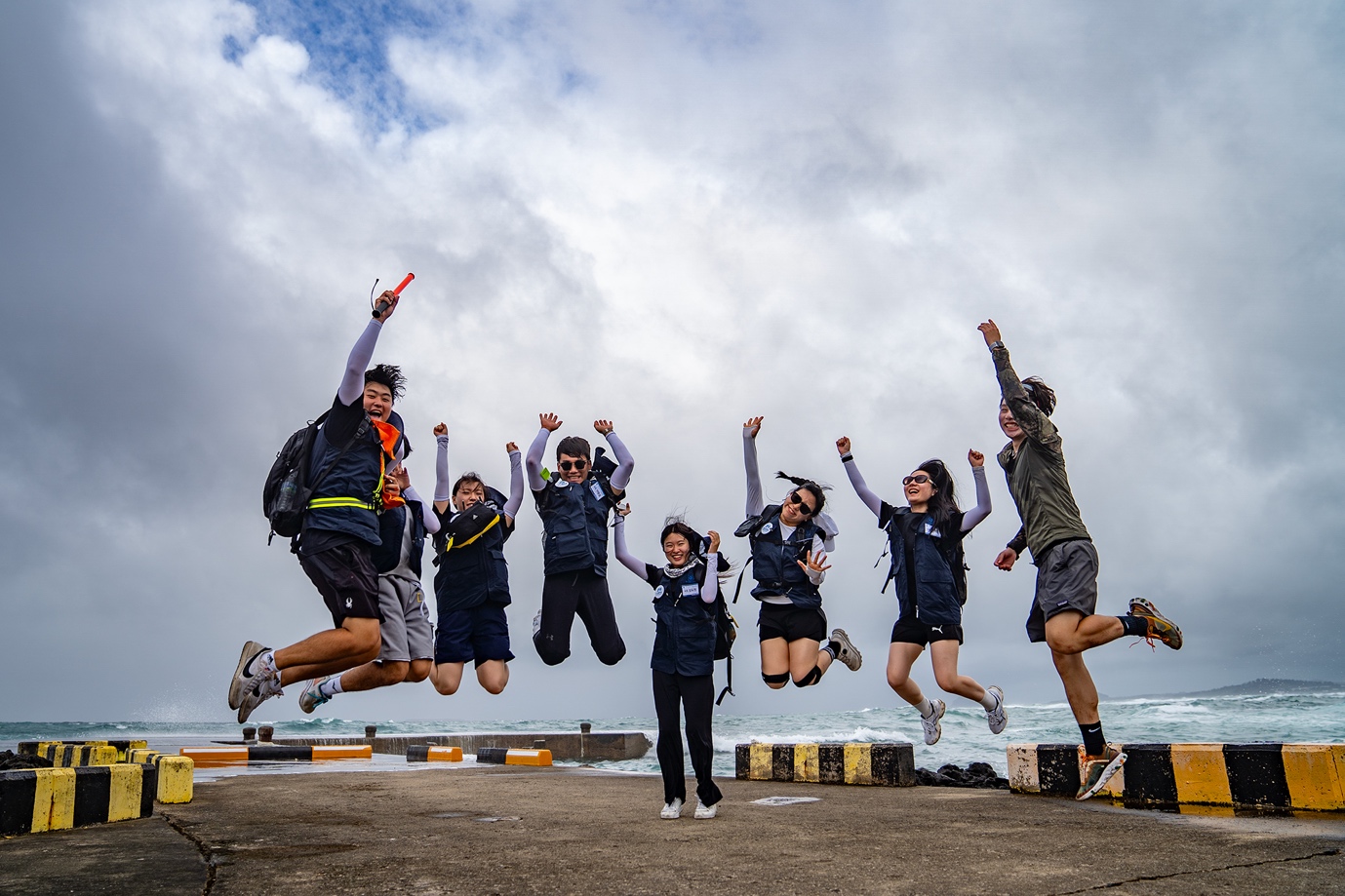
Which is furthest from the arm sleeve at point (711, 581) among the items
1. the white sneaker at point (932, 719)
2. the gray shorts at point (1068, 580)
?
the white sneaker at point (932, 719)

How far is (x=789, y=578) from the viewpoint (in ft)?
27.7

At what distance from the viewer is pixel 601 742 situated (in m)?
18.4

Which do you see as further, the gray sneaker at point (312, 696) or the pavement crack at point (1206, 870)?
the gray sneaker at point (312, 696)

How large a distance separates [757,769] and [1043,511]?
4.04 meters

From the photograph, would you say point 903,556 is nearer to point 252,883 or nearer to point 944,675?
point 944,675

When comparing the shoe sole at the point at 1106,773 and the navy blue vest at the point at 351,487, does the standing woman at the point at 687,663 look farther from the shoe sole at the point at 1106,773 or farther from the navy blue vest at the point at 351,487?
the shoe sole at the point at 1106,773

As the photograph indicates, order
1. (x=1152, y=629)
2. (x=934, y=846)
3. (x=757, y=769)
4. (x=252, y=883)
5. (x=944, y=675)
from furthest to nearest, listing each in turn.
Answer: (x=757, y=769) < (x=944, y=675) < (x=1152, y=629) < (x=934, y=846) < (x=252, y=883)

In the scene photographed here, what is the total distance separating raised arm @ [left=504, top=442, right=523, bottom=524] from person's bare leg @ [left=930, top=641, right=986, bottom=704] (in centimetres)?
423

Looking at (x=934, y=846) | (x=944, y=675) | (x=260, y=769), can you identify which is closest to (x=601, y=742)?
(x=260, y=769)

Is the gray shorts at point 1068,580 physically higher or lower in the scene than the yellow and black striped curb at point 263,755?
higher

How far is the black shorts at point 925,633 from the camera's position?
7.95 m

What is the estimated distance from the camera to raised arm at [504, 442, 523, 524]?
8930 millimetres

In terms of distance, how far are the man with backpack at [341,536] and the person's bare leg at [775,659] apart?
3799 mm

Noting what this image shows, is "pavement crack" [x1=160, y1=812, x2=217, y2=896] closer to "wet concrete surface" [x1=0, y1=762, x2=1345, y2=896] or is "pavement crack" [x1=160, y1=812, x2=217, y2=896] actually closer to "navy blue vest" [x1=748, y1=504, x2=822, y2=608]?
"wet concrete surface" [x1=0, y1=762, x2=1345, y2=896]
